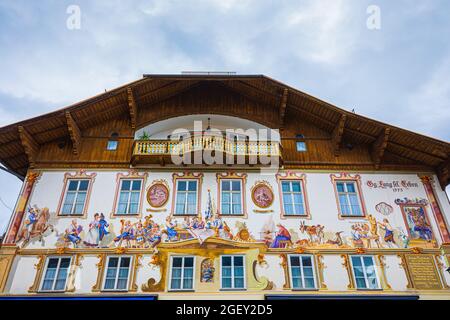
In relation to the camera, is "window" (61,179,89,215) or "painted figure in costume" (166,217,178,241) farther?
"window" (61,179,89,215)

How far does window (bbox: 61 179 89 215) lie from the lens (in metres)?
19.0

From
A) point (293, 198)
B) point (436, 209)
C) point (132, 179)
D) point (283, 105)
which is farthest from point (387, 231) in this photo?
point (132, 179)

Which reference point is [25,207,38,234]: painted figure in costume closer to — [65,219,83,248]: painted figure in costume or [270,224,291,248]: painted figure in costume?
[65,219,83,248]: painted figure in costume

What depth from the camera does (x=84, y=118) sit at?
21.2 metres

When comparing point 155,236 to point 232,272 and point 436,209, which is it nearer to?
point 232,272

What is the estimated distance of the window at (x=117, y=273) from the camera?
672 inches

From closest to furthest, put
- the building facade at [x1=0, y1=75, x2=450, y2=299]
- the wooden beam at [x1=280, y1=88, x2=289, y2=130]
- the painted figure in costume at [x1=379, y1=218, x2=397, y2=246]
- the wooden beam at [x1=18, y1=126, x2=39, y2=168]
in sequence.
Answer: the building facade at [x1=0, y1=75, x2=450, y2=299] → the painted figure in costume at [x1=379, y1=218, x2=397, y2=246] → the wooden beam at [x1=18, y1=126, x2=39, y2=168] → the wooden beam at [x1=280, y1=88, x2=289, y2=130]

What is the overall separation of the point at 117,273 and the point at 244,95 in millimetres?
11281

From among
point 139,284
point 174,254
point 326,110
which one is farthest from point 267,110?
point 139,284

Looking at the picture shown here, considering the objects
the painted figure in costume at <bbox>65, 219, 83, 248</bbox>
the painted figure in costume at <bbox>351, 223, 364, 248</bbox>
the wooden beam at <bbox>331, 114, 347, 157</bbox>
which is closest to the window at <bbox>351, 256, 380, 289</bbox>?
the painted figure in costume at <bbox>351, 223, 364, 248</bbox>

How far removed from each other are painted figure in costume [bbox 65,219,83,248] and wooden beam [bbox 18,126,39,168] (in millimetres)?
3971

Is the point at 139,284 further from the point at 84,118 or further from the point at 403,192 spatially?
the point at 403,192

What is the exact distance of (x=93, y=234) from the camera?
1825 cm

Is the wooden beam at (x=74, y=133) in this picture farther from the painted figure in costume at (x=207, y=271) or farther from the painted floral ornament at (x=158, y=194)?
the painted figure in costume at (x=207, y=271)
